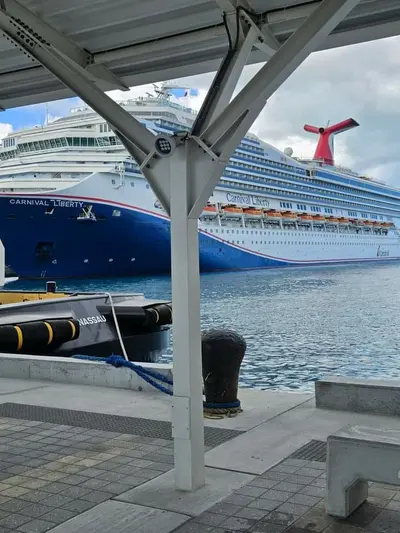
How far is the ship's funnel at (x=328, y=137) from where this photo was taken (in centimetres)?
8962

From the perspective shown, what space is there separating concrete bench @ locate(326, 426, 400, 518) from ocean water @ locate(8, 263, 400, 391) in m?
8.40

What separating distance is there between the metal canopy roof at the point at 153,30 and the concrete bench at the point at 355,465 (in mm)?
2755

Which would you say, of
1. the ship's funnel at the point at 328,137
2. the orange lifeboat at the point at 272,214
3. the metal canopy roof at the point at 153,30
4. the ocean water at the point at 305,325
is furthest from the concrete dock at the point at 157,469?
the ship's funnel at the point at 328,137

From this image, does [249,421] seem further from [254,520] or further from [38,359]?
[38,359]

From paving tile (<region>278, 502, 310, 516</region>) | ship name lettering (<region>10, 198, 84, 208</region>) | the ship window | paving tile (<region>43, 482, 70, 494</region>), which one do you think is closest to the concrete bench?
paving tile (<region>278, 502, 310, 516</region>)

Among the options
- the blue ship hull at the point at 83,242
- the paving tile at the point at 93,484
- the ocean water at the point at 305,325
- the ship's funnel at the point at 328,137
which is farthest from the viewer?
the ship's funnel at the point at 328,137

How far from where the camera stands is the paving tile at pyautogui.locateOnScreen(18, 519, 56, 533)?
12.0 ft

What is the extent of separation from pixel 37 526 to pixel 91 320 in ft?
30.1

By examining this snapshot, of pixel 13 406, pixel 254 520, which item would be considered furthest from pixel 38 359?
pixel 254 520

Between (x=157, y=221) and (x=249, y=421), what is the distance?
141ft

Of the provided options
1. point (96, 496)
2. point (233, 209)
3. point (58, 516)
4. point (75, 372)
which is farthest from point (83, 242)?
point (58, 516)

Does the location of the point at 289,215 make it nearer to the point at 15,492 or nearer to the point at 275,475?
the point at 275,475

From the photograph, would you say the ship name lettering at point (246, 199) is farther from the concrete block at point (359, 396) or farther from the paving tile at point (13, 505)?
the paving tile at point (13, 505)

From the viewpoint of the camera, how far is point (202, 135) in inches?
163
